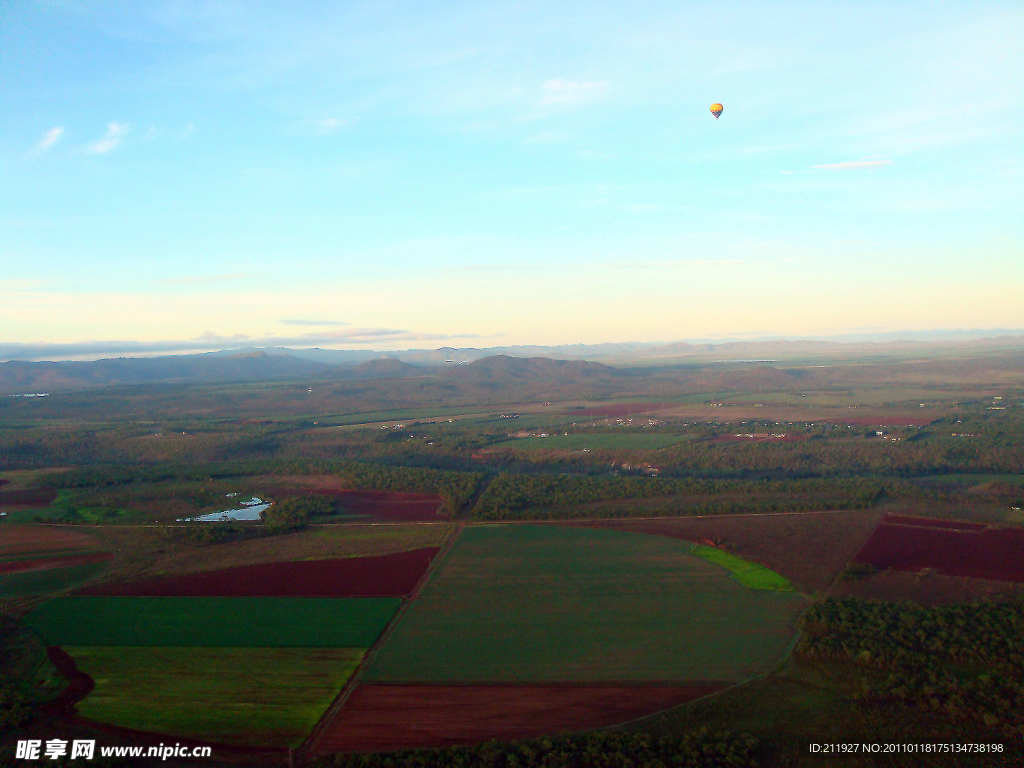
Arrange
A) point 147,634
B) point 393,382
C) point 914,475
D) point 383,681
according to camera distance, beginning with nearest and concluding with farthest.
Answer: point 383,681, point 147,634, point 914,475, point 393,382

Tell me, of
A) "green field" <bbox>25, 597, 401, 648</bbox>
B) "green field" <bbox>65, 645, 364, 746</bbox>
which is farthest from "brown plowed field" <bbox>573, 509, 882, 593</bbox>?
"green field" <bbox>65, 645, 364, 746</bbox>

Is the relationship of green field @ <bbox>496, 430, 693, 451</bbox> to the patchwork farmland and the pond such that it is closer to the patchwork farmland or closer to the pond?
the patchwork farmland

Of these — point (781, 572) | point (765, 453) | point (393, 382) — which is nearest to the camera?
point (781, 572)

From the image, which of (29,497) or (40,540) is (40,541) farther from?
(29,497)

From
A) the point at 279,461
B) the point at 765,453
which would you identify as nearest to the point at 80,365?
the point at 279,461

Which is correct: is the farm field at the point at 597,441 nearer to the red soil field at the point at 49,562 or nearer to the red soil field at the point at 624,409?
the red soil field at the point at 624,409

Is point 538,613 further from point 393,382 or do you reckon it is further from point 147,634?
point 393,382
